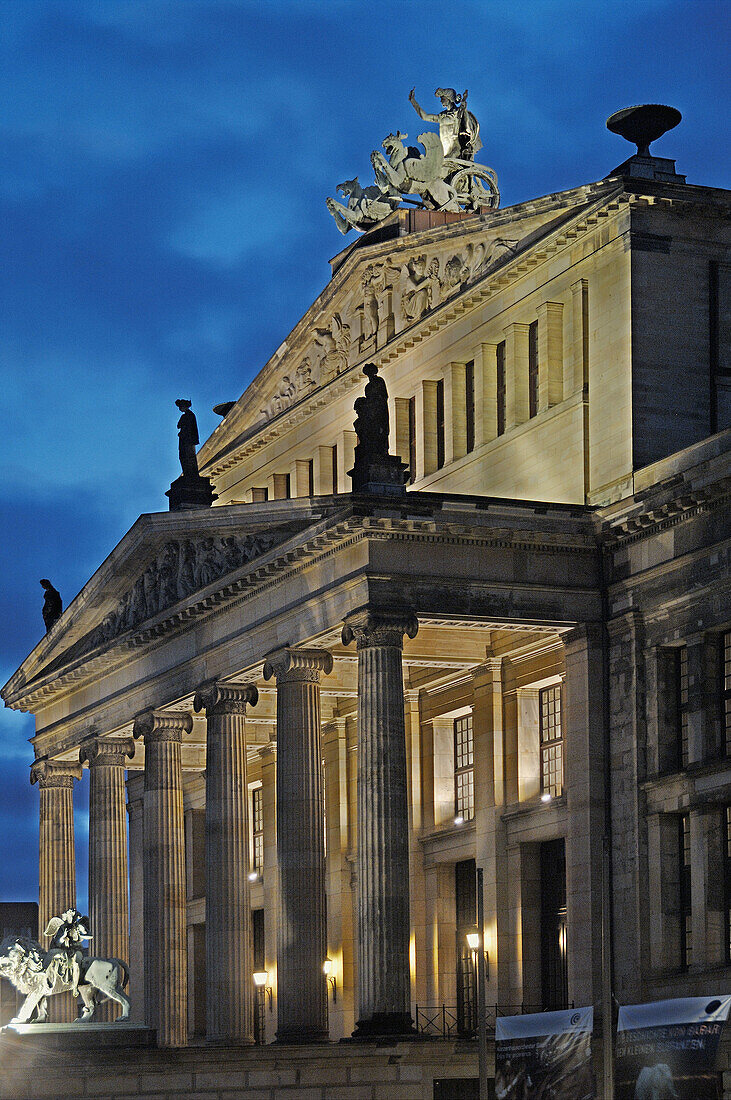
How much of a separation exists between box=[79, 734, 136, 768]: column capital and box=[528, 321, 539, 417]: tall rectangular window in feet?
63.7

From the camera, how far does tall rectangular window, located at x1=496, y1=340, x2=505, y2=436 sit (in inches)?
2303

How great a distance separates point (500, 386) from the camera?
193 ft

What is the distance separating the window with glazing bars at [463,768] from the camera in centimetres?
6131

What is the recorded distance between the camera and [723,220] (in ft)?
179

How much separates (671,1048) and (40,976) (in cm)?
2403

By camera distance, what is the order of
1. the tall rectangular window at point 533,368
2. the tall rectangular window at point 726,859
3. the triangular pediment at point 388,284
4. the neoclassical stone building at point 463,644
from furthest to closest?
the tall rectangular window at point 533,368
the triangular pediment at point 388,284
the neoclassical stone building at point 463,644
the tall rectangular window at point 726,859

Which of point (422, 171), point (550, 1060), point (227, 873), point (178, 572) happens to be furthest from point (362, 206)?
point (550, 1060)

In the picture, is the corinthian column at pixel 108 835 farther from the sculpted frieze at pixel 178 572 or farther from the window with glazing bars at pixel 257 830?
the window with glazing bars at pixel 257 830

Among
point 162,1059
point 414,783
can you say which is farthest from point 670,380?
point 162,1059

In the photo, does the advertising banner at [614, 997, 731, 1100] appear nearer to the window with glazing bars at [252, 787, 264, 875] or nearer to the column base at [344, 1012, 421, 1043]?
the column base at [344, 1012, 421, 1043]

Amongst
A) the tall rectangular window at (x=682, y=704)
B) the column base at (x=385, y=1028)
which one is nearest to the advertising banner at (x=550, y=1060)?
the column base at (x=385, y=1028)

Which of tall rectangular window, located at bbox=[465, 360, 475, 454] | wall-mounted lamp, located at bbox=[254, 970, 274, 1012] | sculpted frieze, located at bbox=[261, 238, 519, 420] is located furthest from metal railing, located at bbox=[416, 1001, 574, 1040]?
sculpted frieze, located at bbox=[261, 238, 519, 420]

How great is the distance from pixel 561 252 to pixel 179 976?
23980 millimetres

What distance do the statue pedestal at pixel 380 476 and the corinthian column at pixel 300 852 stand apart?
5.83 meters
